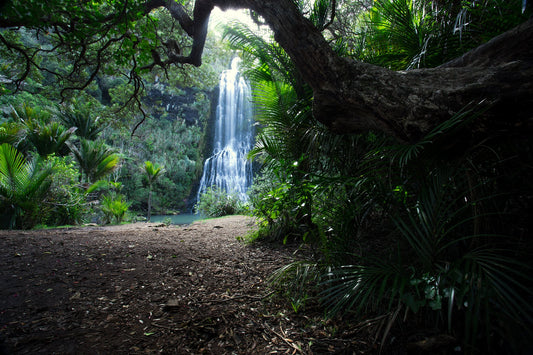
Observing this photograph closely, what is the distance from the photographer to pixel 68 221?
6543 mm

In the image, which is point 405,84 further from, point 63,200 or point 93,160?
point 93,160

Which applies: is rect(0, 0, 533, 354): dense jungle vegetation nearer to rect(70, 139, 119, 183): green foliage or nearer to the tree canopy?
the tree canopy

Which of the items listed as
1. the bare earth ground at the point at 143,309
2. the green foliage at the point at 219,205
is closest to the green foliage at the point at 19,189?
the bare earth ground at the point at 143,309

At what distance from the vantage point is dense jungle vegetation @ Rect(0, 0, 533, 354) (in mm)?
1066

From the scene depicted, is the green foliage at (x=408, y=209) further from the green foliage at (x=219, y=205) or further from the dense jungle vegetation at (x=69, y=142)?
the green foliage at (x=219, y=205)

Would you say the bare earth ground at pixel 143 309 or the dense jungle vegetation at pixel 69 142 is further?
the dense jungle vegetation at pixel 69 142

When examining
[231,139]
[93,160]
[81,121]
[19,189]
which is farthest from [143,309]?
[231,139]

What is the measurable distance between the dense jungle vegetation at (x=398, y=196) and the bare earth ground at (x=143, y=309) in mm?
231

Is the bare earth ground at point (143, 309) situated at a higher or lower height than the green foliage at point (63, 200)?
lower

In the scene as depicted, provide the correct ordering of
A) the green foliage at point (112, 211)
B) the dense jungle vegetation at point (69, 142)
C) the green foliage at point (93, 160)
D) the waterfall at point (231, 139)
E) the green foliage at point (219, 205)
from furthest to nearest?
1. the waterfall at point (231, 139)
2. the green foliage at point (219, 205)
3. the green foliage at point (93, 160)
4. the green foliage at point (112, 211)
5. the dense jungle vegetation at point (69, 142)

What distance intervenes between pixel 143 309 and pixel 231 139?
65.6 ft

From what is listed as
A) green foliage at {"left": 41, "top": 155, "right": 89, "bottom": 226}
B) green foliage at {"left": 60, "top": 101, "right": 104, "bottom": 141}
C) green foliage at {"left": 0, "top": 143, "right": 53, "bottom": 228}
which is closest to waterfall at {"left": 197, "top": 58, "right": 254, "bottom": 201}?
green foliage at {"left": 60, "top": 101, "right": 104, "bottom": 141}

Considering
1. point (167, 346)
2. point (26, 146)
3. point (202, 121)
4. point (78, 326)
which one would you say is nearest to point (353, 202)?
point (167, 346)

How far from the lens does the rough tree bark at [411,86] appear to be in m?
1.21
